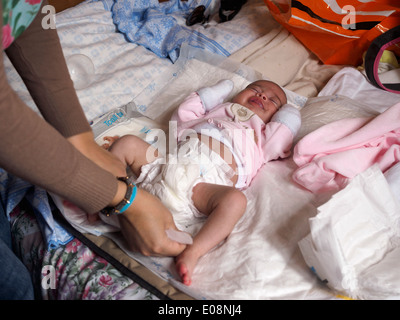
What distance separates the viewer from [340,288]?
0.92 meters

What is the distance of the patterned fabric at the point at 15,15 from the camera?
2.06ft

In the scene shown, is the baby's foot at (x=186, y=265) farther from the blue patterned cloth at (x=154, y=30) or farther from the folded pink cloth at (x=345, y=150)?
the blue patterned cloth at (x=154, y=30)

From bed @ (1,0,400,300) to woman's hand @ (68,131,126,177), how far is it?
0.77 feet

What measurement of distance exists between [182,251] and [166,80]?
3.14ft

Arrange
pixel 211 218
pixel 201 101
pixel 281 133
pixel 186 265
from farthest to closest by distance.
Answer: pixel 201 101 → pixel 281 133 → pixel 211 218 → pixel 186 265

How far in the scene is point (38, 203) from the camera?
3.89 feet

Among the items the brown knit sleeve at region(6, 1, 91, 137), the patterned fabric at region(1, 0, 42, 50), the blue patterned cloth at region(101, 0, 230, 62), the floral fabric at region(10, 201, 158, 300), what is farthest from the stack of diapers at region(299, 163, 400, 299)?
the blue patterned cloth at region(101, 0, 230, 62)

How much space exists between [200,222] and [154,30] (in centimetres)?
112

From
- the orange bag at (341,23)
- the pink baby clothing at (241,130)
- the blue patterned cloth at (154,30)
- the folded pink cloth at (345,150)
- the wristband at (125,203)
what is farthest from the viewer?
the blue patterned cloth at (154,30)

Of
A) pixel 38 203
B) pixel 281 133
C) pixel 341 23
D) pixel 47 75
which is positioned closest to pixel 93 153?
pixel 47 75

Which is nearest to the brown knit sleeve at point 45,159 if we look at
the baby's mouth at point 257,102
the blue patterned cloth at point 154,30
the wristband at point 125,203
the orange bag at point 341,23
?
the wristband at point 125,203

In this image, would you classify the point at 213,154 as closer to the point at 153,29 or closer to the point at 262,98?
the point at 262,98
